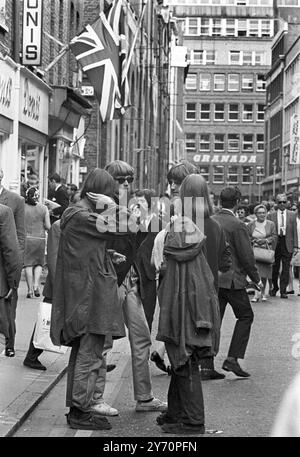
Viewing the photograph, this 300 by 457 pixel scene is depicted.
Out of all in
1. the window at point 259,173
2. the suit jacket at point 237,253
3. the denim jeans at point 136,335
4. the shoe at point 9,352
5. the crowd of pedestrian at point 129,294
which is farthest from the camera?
the window at point 259,173

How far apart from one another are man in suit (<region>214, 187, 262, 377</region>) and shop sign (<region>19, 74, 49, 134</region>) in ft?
38.8

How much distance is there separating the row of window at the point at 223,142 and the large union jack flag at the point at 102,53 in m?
104

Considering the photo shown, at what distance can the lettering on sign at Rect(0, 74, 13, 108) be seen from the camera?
61.9 ft

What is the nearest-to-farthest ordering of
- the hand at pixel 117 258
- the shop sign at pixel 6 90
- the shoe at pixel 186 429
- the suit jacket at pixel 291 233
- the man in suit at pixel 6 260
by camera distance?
1. the shoe at pixel 186 429
2. the hand at pixel 117 258
3. the man in suit at pixel 6 260
4. the shop sign at pixel 6 90
5. the suit jacket at pixel 291 233

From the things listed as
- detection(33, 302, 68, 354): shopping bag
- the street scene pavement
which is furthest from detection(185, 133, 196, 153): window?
detection(33, 302, 68, 354): shopping bag

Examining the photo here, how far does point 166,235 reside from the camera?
768 cm

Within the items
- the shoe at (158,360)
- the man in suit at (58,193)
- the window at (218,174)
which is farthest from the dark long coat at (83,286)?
the window at (218,174)

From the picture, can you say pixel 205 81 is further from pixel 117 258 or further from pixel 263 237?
pixel 117 258

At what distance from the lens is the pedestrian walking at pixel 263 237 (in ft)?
61.9

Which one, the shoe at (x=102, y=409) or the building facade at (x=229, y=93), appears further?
the building facade at (x=229, y=93)

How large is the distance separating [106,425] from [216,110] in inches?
4780

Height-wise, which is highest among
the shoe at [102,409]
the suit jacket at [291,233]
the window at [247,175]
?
the window at [247,175]

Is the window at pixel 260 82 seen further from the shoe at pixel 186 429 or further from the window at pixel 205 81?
the shoe at pixel 186 429

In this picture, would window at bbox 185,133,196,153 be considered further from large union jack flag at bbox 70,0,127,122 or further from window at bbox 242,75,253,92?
large union jack flag at bbox 70,0,127,122
